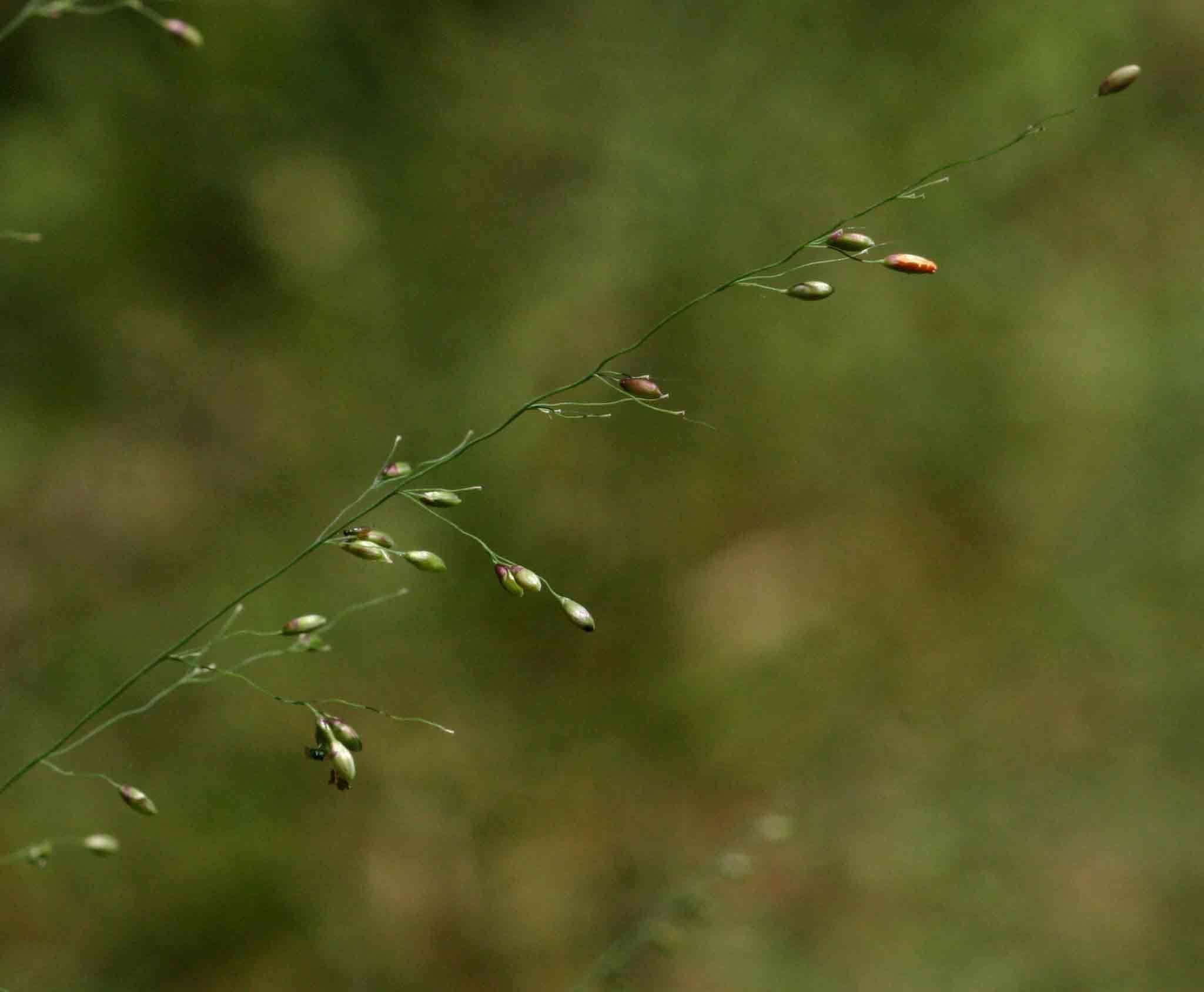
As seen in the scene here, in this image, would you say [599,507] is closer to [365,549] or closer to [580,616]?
[580,616]

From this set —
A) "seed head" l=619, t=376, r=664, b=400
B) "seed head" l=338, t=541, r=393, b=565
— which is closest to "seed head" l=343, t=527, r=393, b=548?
"seed head" l=338, t=541, r=393, b=565

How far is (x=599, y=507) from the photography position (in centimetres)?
317

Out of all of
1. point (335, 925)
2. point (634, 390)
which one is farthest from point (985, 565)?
point (634, 390)

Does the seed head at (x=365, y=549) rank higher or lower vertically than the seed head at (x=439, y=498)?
lower

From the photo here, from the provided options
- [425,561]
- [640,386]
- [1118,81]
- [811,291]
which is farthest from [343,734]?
[1118,81]

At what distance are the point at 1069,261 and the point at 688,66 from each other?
4.26ft

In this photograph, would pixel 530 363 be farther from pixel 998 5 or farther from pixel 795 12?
pixel 998 5

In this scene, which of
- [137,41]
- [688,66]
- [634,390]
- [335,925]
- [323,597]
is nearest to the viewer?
[634,390]

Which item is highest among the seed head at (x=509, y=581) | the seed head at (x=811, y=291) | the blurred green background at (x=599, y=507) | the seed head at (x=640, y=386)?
the seed head at (x=811, y=291)

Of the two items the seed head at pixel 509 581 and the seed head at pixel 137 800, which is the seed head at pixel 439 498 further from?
the seed head at pixel 137 800

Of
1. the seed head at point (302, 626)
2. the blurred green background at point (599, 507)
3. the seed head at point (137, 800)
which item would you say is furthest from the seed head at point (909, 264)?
the blurred green background at point (599, 507)

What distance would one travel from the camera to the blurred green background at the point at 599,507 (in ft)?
9.42

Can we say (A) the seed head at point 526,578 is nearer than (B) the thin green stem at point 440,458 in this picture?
No

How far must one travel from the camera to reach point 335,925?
2.76 metres
